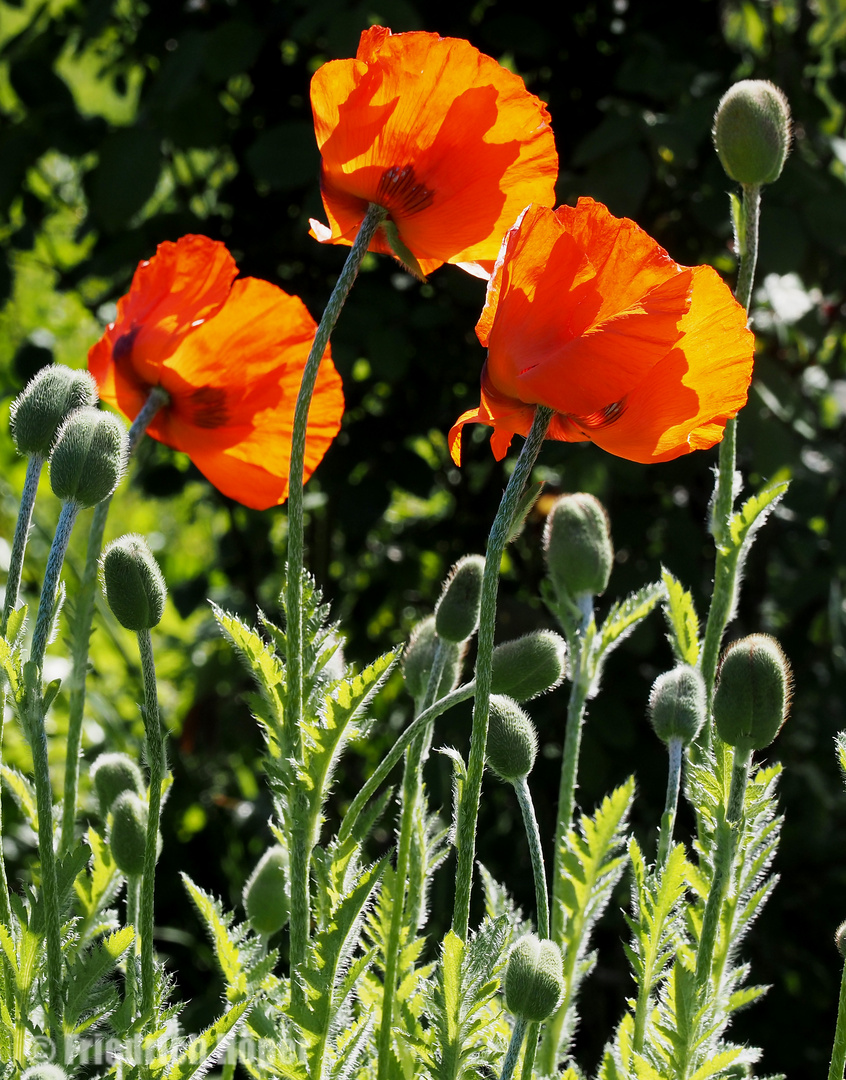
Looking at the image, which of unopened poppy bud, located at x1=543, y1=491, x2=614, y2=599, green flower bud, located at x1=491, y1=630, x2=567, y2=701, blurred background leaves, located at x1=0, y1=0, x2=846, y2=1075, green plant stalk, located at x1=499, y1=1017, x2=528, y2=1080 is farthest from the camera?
blurred background leaves, located at x1=0, y1=0, x2=846, y2=1075

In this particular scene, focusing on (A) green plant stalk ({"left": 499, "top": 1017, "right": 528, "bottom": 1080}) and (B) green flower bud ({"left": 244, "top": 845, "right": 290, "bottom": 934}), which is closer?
(A) green plant stalk ({"left": 499, "top": 1017, "right": 528, "bottom": 1080})

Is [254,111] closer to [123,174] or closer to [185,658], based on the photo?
[123,174]

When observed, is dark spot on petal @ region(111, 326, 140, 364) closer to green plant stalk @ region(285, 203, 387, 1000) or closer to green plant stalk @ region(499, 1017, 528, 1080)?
green plant stalk @ region(285, 203, 387, 1000)

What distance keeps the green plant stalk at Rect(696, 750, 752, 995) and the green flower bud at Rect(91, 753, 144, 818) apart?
11.7 inches

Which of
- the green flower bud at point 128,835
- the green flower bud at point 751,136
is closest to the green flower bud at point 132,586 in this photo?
the green flower bud at point 128,835

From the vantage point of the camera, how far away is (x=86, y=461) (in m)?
0.51

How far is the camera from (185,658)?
203 cm

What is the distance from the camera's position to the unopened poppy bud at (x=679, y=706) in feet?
1.88

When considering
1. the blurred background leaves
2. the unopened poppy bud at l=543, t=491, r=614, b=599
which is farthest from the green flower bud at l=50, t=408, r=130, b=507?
the blurred background leaves

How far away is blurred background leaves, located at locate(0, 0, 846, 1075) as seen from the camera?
1358mm

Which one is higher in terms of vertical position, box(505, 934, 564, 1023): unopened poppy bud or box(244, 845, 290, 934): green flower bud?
box(505, 934, 564, 1023): unopened poppy bud

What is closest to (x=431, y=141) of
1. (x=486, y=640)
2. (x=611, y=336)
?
(x=611, y=336)

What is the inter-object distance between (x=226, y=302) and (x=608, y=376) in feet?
0.83

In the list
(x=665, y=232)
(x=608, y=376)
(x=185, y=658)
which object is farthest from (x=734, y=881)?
(x=185, y=658)
